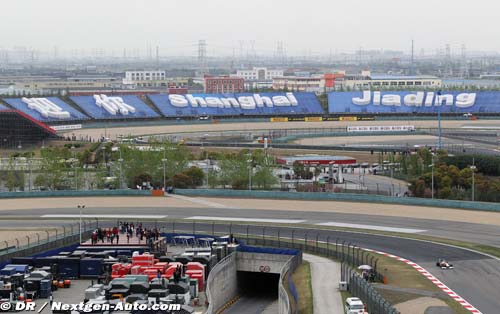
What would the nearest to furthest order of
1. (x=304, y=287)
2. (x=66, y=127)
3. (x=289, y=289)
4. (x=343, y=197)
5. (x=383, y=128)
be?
(x=289, y=289) < (x=304, y=287) < (x=343, y=197) < (x=383, y=128) < (x=66, y=127)

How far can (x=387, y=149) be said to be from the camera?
11262cm

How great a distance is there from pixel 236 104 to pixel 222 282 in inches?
5020

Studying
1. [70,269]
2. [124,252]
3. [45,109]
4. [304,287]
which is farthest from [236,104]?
[304,287]

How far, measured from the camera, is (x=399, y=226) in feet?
Answer: 195

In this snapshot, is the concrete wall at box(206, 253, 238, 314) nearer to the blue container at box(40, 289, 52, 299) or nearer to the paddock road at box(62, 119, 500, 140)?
the blue container at box(40, 289, 52, 299)

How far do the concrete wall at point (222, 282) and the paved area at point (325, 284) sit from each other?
3778mm

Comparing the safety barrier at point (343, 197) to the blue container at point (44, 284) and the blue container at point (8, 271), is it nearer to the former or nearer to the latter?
the blue container at point (8, 271)

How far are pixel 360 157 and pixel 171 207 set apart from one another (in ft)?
134

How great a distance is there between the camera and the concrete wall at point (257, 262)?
48906 millimetres

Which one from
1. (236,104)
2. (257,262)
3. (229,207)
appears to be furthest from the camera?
(236,104)

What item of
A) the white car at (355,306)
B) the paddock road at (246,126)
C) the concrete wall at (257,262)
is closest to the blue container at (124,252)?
the concrete wall at (257,262)

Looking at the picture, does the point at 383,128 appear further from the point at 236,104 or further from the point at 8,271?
the point at 8,271

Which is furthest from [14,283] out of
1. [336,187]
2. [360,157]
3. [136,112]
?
[136,112]

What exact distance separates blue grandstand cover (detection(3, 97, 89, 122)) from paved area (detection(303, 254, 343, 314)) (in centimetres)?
10244
